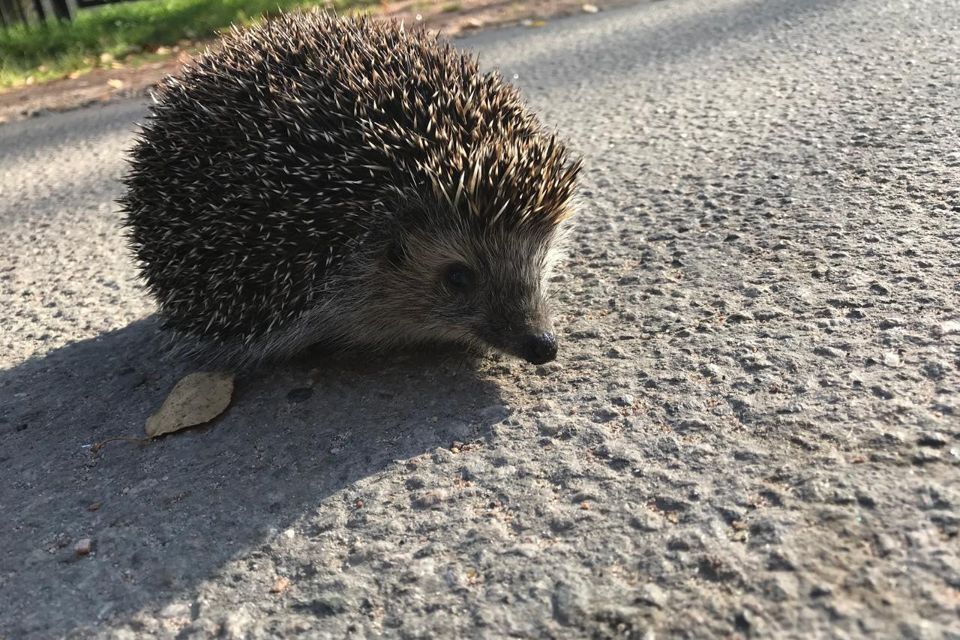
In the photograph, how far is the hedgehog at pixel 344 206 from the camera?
246cm

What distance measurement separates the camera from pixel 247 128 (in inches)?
98.5

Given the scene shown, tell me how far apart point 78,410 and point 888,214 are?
8.27 feet

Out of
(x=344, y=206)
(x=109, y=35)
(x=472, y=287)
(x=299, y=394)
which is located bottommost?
(x=299, y=394)

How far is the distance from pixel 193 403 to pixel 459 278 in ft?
2.85

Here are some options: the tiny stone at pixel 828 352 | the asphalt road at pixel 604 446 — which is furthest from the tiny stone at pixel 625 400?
the tiny stone at pixel 828 352

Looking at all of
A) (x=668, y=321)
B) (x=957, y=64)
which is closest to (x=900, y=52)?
(x=957, y=64)

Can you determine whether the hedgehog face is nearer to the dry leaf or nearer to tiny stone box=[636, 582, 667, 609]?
the dry leaf

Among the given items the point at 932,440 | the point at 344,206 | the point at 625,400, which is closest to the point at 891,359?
the point at 932,440

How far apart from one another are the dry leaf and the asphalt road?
7cm

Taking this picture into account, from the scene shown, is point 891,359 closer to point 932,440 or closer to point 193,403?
point 932,440

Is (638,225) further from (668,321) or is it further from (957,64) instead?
(957,64)

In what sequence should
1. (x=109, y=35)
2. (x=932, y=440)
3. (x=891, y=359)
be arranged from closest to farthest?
(x=932, y=440) < (x=891, y=359) < (x=109, y=35)

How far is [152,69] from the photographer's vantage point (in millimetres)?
6816

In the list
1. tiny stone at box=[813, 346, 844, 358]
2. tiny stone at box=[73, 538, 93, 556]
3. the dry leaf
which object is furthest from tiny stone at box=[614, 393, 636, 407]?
tiny stone at box=[73, 538, 93, 556]
